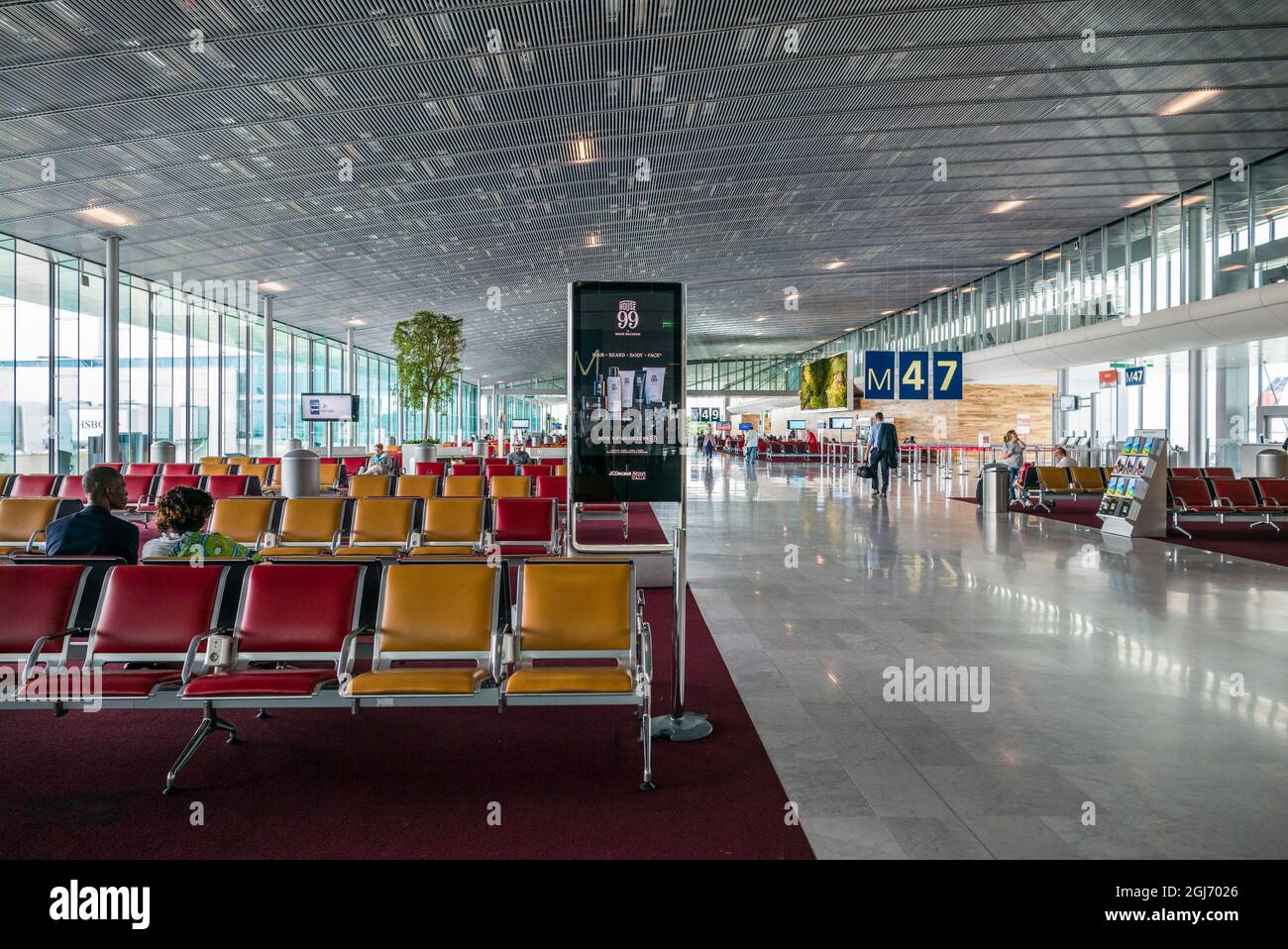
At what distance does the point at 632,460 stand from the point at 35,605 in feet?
10.8

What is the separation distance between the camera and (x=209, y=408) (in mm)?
26797

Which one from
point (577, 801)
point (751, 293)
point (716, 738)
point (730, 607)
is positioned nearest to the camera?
point (577, 801)

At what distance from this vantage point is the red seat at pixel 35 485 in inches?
420

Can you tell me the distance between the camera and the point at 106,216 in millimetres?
18062

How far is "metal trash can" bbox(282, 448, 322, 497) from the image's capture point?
12.9 metres

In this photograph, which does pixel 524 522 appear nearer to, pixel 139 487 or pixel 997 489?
pixel 139 487

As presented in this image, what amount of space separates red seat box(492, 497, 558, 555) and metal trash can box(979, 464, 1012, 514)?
10.6 meters

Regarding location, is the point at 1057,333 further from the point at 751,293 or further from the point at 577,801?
the point at 577,801

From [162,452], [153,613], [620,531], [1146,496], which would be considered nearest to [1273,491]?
[1146,496]

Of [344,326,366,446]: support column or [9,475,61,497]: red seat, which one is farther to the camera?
[344,326,366,446]: support column

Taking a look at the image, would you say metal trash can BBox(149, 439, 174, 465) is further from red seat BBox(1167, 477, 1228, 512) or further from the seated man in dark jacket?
red seat BBox(1167, 477, 1228, 512)

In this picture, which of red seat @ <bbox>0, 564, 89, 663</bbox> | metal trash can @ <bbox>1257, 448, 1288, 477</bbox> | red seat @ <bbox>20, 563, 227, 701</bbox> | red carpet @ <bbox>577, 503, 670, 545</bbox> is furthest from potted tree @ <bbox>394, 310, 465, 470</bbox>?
metal trash can @ <bbox>1257, 448, 1288, 477</bbox>
